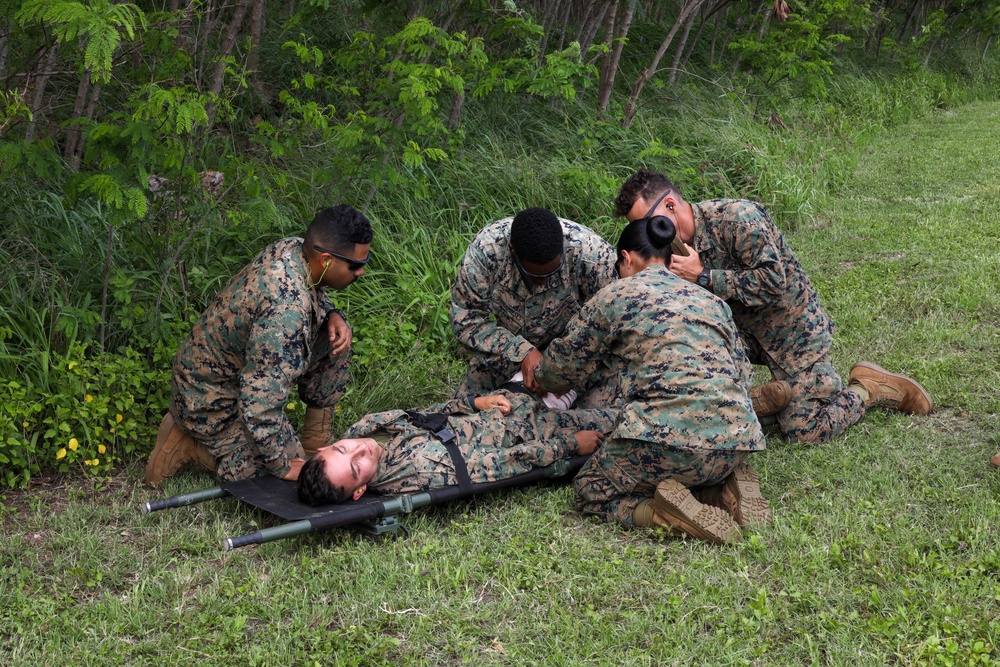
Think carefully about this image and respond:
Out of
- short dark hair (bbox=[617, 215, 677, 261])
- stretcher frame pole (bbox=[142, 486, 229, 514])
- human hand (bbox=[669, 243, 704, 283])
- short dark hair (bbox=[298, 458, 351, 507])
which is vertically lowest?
stretcher frame pole (bbox=[142, 486, 229, 514])

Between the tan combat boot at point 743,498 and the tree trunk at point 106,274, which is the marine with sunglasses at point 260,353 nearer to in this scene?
the tree trunk at point 106,274

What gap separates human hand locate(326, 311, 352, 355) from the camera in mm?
4785

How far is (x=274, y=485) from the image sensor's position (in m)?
4.37

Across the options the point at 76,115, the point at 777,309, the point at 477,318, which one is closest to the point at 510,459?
Result: the point at 477,318

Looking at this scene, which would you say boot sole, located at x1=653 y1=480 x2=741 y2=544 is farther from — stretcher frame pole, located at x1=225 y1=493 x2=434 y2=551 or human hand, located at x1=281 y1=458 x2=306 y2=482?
human hand, located at x1=281 y1=458 x2=306 y2=482

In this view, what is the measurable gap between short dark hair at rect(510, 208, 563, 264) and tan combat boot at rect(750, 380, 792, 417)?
134cm

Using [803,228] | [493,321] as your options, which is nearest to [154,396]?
[493,321]

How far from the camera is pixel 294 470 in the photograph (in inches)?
175

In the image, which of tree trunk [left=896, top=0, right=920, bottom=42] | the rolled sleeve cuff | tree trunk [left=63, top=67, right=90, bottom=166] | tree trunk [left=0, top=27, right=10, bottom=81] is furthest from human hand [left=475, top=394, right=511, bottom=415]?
tree trunk [left=896, top=0, right=920, bottom=42]

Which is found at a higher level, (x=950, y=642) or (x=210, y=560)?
(x=950, y=642)

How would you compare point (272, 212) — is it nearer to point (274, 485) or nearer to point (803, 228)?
point (274, 485)

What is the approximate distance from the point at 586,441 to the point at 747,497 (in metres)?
0.97

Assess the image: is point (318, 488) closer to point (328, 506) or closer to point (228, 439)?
point (328, 506)

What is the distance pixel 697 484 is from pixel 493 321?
6.68ft
